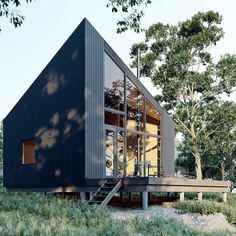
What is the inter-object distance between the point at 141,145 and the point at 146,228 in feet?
34.3

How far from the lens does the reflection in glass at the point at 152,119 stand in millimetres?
19844

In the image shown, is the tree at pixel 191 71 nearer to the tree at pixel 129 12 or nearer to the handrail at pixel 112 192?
the handrail at pixel 112 192

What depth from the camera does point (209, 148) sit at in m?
29.9

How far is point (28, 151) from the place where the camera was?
20359mm

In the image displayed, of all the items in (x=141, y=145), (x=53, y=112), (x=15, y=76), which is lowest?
(x=141, y=145)

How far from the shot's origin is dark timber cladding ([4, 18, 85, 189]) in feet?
54.9

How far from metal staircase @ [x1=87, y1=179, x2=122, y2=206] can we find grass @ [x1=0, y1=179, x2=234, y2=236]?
150cm

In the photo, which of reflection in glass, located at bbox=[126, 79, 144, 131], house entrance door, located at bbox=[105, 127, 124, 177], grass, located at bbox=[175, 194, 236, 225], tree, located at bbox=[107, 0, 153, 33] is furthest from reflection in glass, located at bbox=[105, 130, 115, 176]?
tree, located at bbox=[107, 0, 153, 33]

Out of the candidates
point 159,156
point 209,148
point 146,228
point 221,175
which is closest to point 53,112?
point 159,156

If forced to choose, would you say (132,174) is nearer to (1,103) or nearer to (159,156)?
(159,156)

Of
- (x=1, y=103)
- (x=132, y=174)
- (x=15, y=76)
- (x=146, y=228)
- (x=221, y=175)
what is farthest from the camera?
(x=1, y=103)

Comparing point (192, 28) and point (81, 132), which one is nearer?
point (81, 132)

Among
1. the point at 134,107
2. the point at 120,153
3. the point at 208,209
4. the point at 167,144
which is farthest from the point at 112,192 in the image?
the point at 167,144

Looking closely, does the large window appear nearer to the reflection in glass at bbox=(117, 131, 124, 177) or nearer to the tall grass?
the reflection in glass at bbox=(117, 131, 124, 177)
